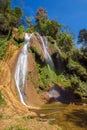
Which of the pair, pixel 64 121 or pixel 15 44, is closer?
pixel 64 121

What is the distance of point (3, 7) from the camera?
38.9 meters

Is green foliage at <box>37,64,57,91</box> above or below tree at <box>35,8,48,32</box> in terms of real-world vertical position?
below

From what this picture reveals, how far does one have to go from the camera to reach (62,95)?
22.5 meters

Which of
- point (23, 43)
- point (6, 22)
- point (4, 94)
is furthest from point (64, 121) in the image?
point (6, 22)

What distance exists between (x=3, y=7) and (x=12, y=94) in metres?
24.6

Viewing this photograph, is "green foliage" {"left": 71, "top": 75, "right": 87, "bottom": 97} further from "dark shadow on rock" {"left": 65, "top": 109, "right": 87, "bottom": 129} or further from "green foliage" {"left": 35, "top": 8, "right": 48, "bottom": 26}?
"green foliage" {"left": 35, "top": 8, "right": 48, "bottom": 26}

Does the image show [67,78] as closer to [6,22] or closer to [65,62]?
[65,62]

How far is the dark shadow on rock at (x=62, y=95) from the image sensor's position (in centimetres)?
2171

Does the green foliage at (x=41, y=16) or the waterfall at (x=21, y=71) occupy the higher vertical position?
the green foliage at (x=41, y=16)

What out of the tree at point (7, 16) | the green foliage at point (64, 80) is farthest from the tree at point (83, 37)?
the green foliage at point (64, 80)

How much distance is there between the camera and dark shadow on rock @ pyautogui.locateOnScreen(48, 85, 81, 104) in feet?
71.2

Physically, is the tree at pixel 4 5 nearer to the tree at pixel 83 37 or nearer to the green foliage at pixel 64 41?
the green foliage at pixel 64 41

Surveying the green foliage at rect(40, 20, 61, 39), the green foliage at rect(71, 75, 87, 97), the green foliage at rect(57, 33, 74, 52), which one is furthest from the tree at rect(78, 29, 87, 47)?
the green foliage at rect(71, 75, 87, 97)

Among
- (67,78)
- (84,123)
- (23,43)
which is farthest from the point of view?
(67,78)
